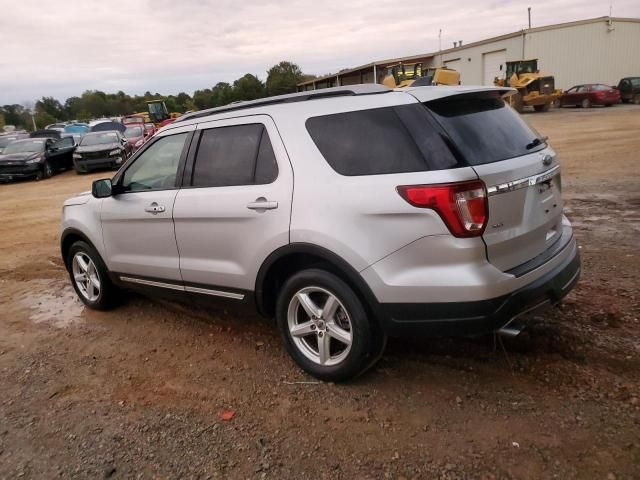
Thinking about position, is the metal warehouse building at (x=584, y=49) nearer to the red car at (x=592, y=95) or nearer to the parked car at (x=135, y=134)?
the red car at (x=592, y=95)

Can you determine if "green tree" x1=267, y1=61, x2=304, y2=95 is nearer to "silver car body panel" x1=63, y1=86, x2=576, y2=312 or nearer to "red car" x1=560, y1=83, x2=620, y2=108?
"red car" x1=560, y1=83, x2=620, y2=108

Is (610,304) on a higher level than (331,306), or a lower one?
lower

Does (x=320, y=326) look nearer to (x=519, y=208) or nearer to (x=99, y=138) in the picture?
(x=519, y=208)

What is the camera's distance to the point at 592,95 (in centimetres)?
3020

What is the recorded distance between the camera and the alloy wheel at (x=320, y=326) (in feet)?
10.8

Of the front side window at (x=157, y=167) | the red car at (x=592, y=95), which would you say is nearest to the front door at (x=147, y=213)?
the front side window at (x=157, y=167)

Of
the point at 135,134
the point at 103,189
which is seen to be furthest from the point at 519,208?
the point at 135,134

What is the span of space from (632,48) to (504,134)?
40.8 m

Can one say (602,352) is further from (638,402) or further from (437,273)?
(437,273)

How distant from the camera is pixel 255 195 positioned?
3.49m

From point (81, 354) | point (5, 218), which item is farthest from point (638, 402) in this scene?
point (5, 218)

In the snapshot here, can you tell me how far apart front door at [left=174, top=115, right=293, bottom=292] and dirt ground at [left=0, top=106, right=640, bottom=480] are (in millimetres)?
442

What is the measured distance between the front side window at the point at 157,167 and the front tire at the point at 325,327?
147 centimetres

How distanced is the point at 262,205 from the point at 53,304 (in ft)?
11.0
